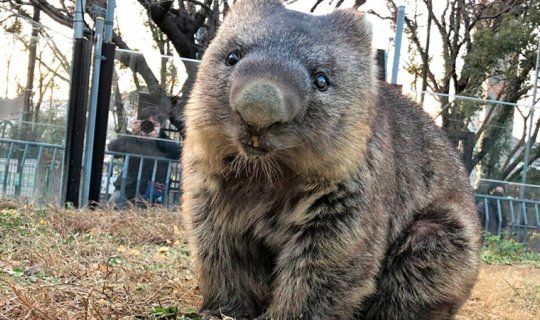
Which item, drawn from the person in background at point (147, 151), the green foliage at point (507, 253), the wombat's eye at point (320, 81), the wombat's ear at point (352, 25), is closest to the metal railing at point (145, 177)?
the person in background at point (147, 151)

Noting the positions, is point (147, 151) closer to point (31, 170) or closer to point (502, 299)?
point (31, 170)

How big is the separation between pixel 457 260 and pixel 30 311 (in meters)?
1.98

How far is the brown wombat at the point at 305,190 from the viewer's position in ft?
8.66

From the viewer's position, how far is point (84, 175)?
7777mm

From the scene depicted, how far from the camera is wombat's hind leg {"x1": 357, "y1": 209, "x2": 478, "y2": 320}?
10.6 feet

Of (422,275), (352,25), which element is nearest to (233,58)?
(352,25)

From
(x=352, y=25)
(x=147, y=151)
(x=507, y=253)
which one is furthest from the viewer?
(x=147, y=151)

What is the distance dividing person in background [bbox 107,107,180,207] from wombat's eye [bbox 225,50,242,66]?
6120 mm

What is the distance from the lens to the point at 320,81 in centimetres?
274

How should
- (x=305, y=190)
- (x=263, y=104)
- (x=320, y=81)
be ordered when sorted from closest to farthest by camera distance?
(x=263, y=104), (x=320, y=81), (x=305, y=190)

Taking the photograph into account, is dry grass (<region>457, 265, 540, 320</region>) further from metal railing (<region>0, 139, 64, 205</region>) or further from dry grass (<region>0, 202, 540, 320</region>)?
metal railing (<region>0, 139, 64, 205</region>)

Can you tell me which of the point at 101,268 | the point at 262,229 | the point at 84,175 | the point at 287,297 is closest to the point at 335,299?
the point at 287,297

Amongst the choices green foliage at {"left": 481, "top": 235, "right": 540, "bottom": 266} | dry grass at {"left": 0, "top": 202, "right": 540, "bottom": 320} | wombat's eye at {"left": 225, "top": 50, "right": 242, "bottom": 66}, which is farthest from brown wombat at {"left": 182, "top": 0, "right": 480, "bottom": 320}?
green foliage at {"left": 481, "top": 235, "right": 540, "bottom": 266}

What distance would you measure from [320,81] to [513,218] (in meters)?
8.12
